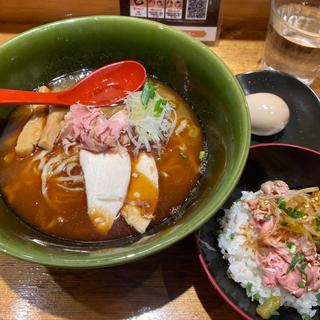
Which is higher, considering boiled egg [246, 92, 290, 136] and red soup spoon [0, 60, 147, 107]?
red soup spoon [0, 60, 147, 107]

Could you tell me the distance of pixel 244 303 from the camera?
121cm

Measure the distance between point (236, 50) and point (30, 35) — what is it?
0.94 m

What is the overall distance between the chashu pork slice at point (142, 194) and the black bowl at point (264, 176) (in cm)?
18

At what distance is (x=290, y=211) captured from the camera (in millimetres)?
1317

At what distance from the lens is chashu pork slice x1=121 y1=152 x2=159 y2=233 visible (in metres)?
1.25

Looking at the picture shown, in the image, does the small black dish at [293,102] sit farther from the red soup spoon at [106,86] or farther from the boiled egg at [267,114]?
the red soup spoon at [106,86]

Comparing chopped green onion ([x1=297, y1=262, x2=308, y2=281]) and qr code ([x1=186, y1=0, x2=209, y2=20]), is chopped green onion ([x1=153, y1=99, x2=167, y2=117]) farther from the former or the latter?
chopped green onion ([x1=297, y1=262, x2=308, y2=281])

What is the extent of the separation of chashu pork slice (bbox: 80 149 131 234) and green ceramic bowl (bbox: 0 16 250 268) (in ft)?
0.33

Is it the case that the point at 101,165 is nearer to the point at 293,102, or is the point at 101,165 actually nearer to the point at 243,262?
the point at 243,262

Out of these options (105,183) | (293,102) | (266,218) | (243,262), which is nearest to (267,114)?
(293,102)

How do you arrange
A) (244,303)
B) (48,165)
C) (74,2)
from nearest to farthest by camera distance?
(244,303), (48,165), (74,2)

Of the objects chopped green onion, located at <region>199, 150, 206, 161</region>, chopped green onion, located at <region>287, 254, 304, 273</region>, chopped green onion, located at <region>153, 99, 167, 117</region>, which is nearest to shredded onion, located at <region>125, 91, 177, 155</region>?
chopped green onion, located at <region>153, 99, 167, 117</region>

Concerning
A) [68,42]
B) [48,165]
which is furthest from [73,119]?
[68,42]

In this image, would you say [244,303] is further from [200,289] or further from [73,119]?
[73,119]
